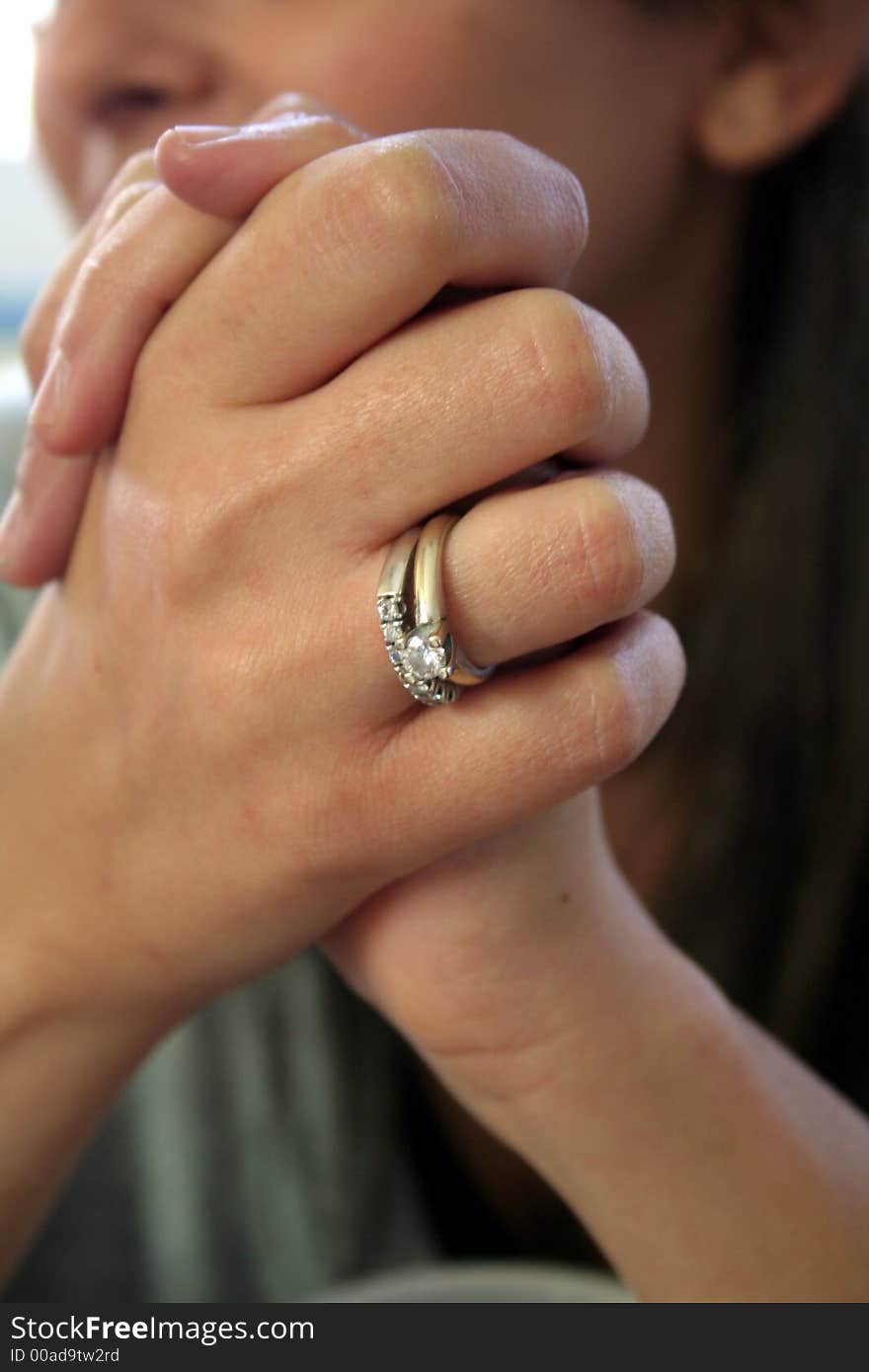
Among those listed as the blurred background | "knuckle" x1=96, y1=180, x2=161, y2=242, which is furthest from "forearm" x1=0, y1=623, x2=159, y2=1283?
the blurred background

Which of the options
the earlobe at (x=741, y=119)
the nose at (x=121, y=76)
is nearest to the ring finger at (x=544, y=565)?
the nose at (x=121, y=76)

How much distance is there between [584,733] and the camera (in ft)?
1.42

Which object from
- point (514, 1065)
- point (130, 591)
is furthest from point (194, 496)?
point (514, 1065)

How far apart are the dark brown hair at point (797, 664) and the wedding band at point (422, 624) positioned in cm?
60

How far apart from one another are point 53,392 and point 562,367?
0.70 ft

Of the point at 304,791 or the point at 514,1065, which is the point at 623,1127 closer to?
the point at 514,1065

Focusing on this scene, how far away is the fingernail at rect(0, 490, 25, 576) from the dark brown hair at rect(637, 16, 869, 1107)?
0.61 metres

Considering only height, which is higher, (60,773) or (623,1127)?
(60,773)

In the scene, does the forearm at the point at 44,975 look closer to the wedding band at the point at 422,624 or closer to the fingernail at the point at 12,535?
the fingernail at the point at 12,535

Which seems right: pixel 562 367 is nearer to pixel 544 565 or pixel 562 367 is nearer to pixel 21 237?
pixel 544 565

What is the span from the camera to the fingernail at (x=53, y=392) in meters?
0.48

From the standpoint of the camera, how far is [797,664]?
38.6 inches

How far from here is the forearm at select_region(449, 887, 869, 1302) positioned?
0.53 metres

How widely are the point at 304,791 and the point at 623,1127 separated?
0.23 metres
